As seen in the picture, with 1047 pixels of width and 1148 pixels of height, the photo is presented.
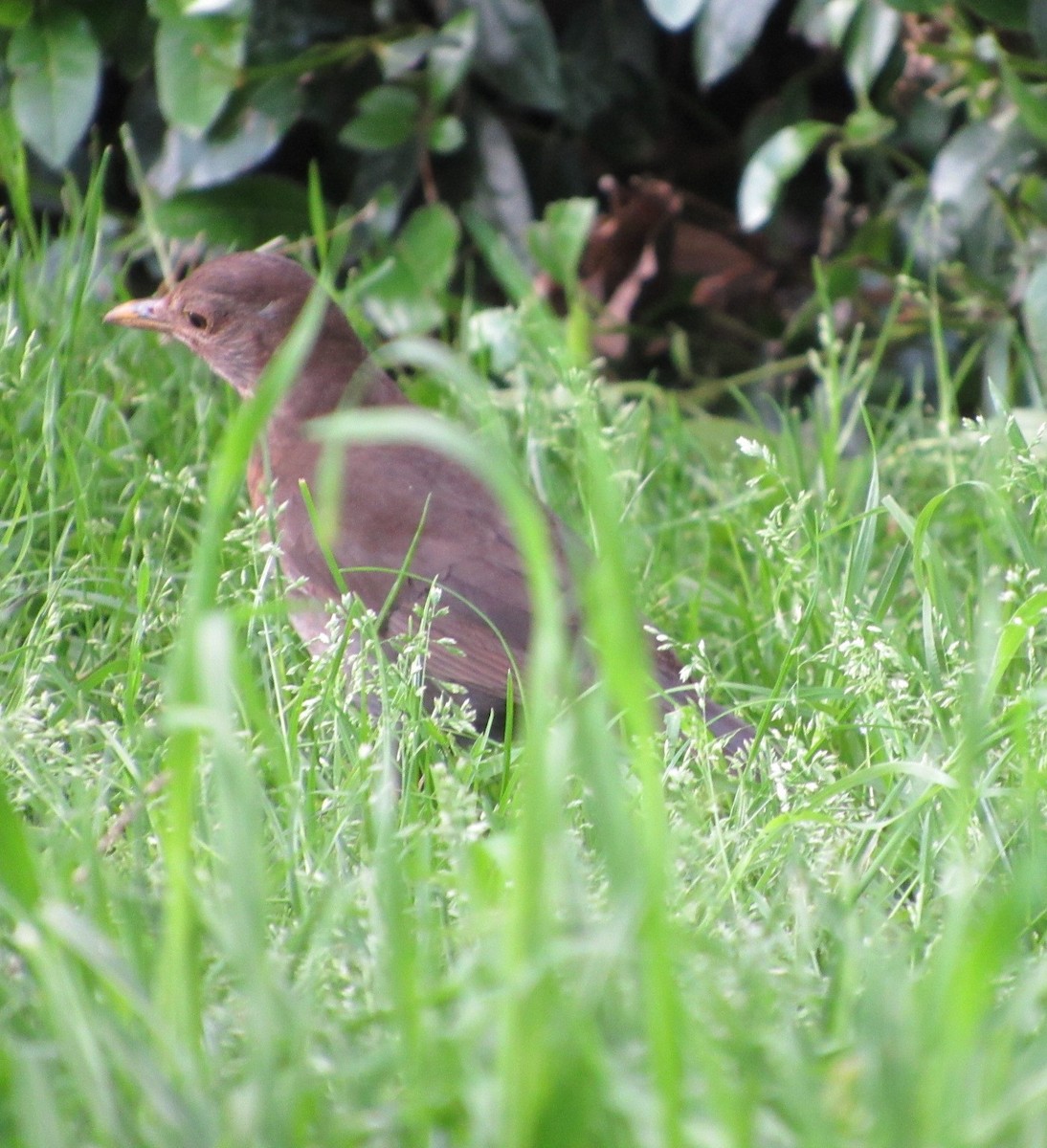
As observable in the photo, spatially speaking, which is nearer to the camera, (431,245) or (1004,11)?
(1004,11)

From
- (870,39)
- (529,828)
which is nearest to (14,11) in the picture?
(870,39)

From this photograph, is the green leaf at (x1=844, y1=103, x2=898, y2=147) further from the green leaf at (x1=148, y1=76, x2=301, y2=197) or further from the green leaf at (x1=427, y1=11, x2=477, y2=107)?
the green leaf at (x1=148, y1=76, x2=301, y2=197)

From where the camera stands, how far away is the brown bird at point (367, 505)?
3.39m

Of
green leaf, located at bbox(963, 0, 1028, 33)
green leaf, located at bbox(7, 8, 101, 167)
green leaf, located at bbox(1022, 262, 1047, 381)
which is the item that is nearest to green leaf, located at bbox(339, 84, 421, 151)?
green leaf, located at bbox(7, 8, 101, 167)

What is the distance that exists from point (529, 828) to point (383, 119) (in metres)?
3.57

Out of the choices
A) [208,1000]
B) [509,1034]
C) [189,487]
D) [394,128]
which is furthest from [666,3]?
[509,1034]

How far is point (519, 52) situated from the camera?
4.68 m

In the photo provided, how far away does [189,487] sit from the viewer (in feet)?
11.1

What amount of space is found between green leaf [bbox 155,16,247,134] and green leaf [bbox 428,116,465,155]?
0.58m

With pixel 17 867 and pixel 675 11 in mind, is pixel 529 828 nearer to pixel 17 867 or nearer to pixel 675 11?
pixel 17 867

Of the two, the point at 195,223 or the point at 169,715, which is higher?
the point at 169,715

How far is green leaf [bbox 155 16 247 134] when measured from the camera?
437cm

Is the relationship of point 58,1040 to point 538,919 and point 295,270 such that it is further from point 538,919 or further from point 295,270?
point 295,270

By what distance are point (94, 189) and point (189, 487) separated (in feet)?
2.91
